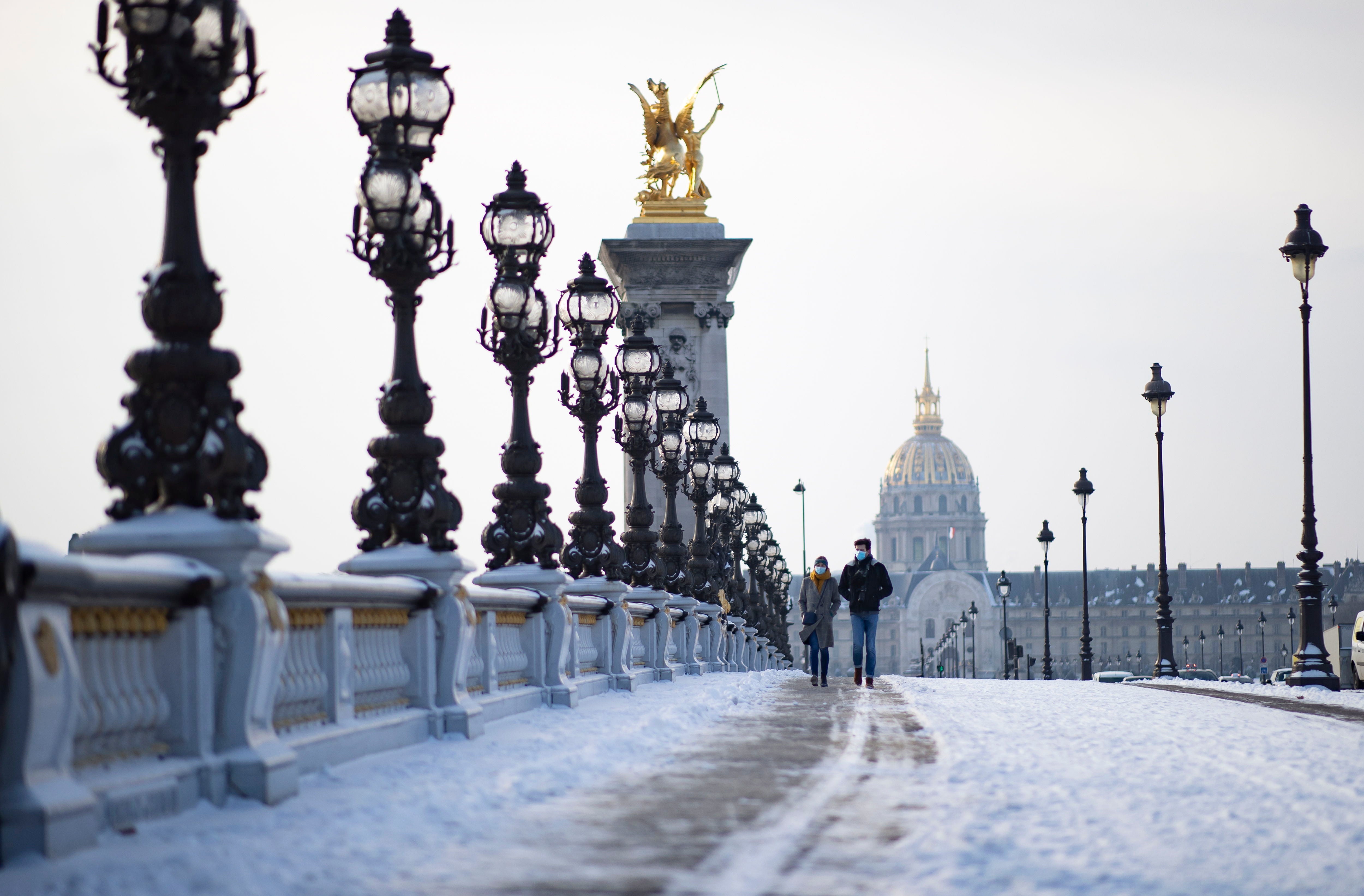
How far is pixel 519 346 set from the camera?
53.7 feet

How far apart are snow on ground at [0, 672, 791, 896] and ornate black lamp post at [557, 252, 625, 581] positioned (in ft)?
24.6

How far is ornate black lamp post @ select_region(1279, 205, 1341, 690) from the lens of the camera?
2697 centimetres

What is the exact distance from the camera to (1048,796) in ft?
28.3

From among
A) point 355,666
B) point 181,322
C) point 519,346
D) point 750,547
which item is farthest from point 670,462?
point 750,547

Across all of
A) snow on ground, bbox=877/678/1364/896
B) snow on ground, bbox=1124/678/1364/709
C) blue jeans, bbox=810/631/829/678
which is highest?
snow on ground, bbox=877/678/1364/896

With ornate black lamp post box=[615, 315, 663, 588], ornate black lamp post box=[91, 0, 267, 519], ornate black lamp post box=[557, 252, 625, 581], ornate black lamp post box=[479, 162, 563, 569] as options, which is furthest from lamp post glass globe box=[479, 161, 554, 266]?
ornate black lamp post box=[91, 0, 267, 519]

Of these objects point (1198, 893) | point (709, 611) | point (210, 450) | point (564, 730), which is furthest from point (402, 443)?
point (709, 611)

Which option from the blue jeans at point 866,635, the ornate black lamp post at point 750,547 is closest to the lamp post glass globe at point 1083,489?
the ornate black lamp post at point 750,547

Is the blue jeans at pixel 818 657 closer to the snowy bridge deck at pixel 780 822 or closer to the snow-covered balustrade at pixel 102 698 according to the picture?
the snowy bridge deck at pixel 780 822

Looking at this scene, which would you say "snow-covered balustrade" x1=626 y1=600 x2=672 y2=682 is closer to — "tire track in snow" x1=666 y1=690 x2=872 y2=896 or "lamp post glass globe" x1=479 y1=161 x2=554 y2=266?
"lamp post glass globe" x1=479 y1=161 x2=554 y2=266

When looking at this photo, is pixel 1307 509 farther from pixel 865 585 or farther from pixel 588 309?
pixel 588 309

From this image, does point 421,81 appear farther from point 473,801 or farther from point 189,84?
point 473,801

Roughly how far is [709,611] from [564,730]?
74.5 ft

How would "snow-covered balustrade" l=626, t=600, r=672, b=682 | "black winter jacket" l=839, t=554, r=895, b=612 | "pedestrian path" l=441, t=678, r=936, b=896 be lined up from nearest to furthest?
"pedestrian path" l=441, t=678, r=936, b=896 → "black winter jacket" l=839, t=554, r=895, b=612 → "snow-covered balustrade" l=626, t=600, r=672, b=682
